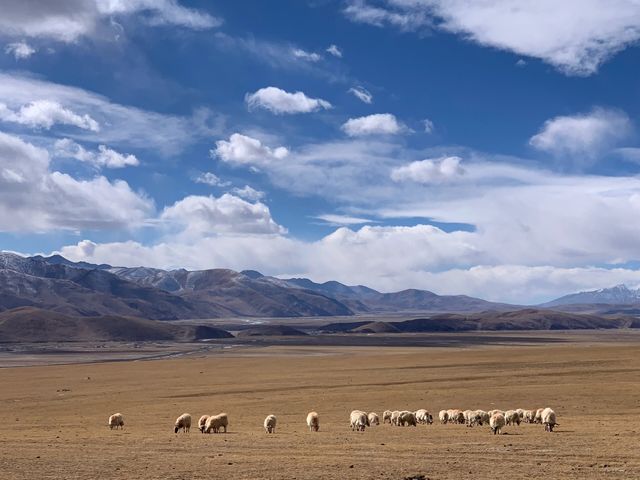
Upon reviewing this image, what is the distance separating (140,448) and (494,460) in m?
12.3

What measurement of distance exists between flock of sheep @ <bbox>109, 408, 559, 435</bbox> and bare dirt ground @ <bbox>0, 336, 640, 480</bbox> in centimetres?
73

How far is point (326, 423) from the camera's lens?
3472 centimetres

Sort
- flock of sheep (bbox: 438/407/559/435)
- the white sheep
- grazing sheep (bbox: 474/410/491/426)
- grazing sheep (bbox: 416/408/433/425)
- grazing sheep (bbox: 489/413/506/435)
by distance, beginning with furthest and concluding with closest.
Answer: grazing sheep (bbox: 416/408/433/425) < the white sheep < grazing sheep (bbox: 474/410/491/426) < flock of sheep (bbox: 438/407/559/435) < grazing sheep (bbox: 489/413/506/435)

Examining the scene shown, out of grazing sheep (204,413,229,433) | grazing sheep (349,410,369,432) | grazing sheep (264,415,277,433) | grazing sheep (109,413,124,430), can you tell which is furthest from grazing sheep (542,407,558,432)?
grazing sheep (109,413,124,430)

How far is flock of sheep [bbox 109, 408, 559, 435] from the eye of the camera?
2852cm

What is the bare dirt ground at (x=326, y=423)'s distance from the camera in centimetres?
1906

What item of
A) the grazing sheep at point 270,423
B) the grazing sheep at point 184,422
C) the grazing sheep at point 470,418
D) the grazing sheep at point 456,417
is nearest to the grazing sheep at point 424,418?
the grazing sheep at point 456,417

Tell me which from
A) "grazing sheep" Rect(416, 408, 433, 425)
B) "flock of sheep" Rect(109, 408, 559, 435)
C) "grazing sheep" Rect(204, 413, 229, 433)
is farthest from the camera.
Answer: "grazing sheep" Rect(416, 408, 433, 425)

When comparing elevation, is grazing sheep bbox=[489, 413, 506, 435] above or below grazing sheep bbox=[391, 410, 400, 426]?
above

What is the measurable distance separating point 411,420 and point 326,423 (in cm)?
440

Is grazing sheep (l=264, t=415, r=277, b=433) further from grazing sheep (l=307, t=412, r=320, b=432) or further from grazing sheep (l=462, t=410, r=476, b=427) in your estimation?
grazing sheep (l=462, t=410, r=476, b=427)

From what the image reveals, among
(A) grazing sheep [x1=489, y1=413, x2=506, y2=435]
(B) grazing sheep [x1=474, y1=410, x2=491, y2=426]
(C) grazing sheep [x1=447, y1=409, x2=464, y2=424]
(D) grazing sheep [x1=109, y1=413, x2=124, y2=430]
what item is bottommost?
(D) grazing sheep [x1=109, y1=413, x2=124, y2=430]

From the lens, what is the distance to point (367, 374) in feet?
220

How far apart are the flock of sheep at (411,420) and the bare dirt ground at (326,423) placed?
0.73 metres
